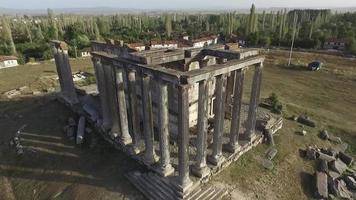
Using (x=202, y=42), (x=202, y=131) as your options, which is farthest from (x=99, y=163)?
(x=202, y=42)

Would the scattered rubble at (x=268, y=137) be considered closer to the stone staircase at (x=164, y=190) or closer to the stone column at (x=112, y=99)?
the stone staircase at (x=164, y=190)

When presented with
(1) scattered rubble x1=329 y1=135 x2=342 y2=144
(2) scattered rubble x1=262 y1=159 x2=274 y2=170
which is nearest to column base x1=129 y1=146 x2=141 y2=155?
(2) scattered rubble x1=262 y1=159 x2=274 y2=170

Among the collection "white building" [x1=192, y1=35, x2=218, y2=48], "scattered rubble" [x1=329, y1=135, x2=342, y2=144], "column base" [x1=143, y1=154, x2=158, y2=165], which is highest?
"white building" [x1=192, y1=35, x2=218, y2=48]

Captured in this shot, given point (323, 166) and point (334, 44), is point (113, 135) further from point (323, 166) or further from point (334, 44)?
point (334, 44)

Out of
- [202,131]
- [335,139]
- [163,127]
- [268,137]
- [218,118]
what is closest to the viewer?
[163,127]

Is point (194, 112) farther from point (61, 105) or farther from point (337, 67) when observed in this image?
point (337, 67)

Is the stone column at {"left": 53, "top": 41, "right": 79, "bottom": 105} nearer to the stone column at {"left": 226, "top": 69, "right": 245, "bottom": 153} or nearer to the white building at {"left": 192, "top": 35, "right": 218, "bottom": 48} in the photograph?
the stone column at {"left": 226, "top": 69, "right": 245, "bottom": 153}

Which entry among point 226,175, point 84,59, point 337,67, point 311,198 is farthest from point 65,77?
point 337,67
